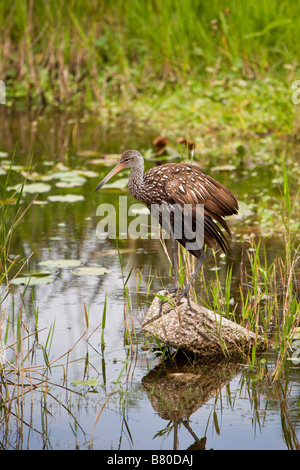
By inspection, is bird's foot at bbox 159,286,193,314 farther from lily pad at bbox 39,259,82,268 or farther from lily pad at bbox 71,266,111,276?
lily pad at bbox 39,259,82,268

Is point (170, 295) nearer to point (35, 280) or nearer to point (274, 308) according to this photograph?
point (274, 308)

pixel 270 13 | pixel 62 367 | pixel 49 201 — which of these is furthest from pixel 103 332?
pixel 270 13

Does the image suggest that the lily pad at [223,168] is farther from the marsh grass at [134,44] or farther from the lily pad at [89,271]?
the lily pad at [89,271]

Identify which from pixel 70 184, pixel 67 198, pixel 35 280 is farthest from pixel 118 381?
pixel 70 184

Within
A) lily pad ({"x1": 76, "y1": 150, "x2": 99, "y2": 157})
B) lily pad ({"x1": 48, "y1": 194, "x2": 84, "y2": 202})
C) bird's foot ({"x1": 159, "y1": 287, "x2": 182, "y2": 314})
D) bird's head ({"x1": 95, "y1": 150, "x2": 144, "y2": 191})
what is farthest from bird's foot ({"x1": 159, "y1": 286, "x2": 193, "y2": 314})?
lily pad ({"x1": 76, "y1": 150, "x2": 99, "y2": 157})

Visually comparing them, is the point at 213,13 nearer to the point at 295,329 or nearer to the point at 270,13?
the point at 270,13

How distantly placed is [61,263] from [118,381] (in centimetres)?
236

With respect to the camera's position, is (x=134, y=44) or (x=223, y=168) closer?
(x=223, y=168)

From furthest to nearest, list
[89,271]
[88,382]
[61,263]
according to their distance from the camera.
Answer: [61,263]
[89,271]
[88,382]

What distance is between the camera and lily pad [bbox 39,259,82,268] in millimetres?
6730

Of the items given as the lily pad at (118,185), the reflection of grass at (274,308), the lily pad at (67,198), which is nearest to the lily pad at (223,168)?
the lily pad at (118,185)

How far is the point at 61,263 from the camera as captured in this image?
267 inches

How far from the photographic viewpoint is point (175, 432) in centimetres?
421
